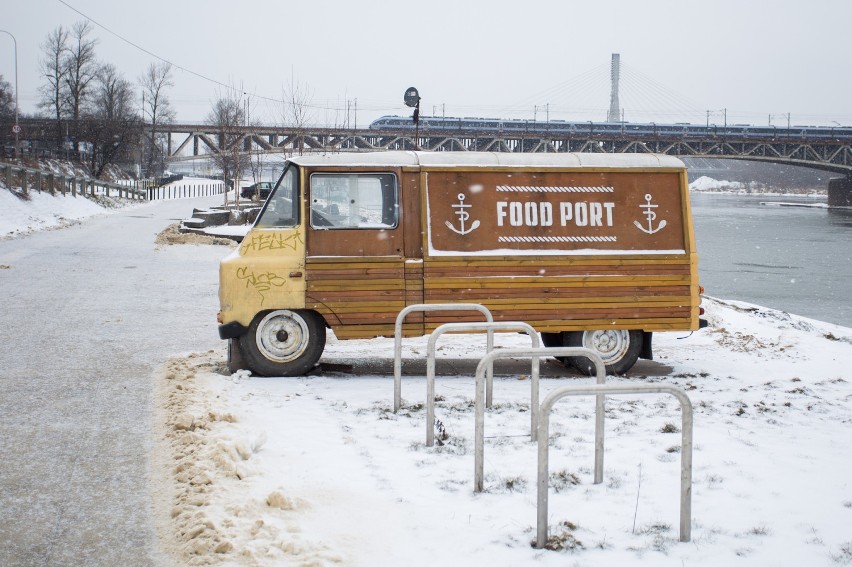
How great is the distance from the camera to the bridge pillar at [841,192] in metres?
92.2

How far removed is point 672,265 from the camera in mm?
9992

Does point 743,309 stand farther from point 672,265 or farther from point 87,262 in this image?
point 87,262

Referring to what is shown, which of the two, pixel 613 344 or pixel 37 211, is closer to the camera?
pixel 613 344

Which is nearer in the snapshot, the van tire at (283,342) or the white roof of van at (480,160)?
the van tire at (283,342)

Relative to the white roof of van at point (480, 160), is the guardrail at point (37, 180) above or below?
above

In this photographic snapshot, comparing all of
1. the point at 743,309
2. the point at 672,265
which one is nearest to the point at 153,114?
the point at 743,309

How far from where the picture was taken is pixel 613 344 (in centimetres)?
1006

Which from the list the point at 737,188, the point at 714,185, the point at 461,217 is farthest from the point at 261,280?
the point at 714,185

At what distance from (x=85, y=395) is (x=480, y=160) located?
455 cm

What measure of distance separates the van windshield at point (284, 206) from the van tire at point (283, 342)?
90 centimetres

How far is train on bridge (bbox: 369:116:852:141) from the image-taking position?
3674 inches

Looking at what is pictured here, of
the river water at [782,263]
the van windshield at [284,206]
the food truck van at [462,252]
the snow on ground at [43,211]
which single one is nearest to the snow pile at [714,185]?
the river water at [782,263]

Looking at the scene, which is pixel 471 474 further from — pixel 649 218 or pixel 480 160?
pixel 649 218

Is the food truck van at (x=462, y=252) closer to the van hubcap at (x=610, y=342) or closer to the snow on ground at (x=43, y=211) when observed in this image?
the van hubcap at (x=610, y=342)
